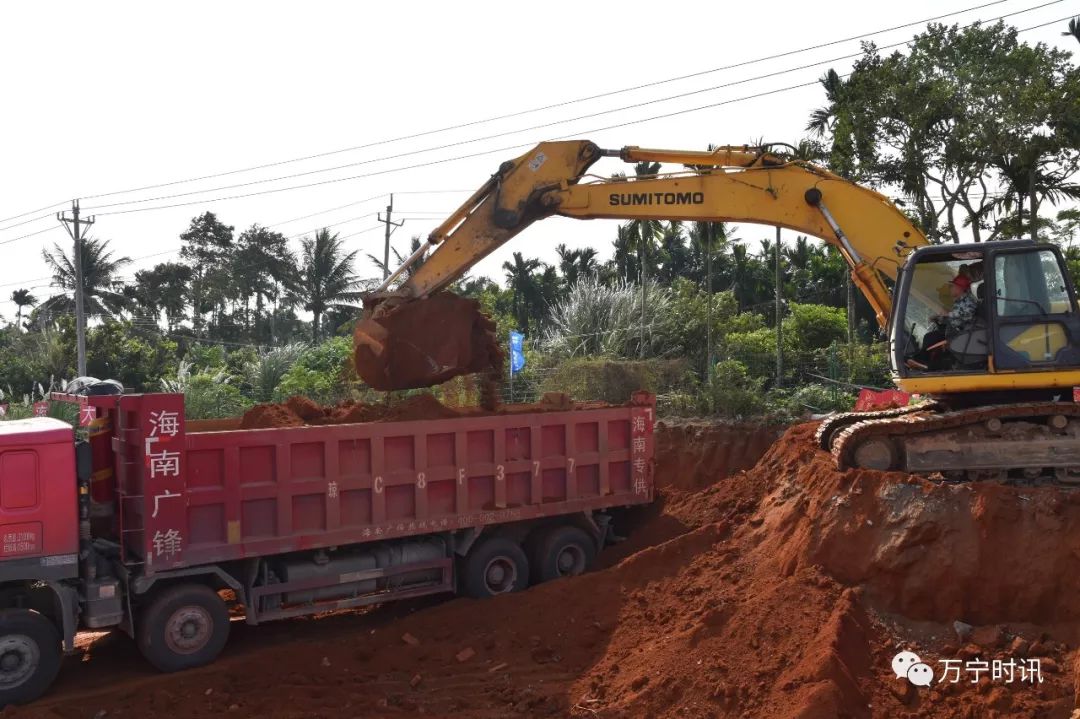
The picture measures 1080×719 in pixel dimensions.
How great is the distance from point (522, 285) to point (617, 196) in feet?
125

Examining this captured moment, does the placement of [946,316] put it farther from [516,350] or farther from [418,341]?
[516,350]

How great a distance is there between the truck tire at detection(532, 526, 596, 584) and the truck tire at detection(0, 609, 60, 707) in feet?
15.7

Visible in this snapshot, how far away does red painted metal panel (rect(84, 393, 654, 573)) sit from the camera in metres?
7.86

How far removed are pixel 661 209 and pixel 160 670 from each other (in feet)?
22.1

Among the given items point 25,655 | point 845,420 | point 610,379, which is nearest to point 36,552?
point 25,655

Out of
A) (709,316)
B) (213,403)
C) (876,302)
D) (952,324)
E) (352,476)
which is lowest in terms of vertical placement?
(352,476)

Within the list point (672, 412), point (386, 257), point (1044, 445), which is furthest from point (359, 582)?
point (386, 257)

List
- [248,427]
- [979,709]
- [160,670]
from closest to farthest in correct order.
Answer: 1. [979,709]
2. [160,670]
3. [248,427]

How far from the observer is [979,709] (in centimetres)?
607

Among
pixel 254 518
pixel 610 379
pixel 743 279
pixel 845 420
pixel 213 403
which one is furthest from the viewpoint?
pixel 743 279

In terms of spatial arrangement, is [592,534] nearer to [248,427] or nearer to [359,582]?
[359,582]

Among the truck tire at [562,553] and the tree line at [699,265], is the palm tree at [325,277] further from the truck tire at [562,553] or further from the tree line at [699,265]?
the truck tire at [562,553]

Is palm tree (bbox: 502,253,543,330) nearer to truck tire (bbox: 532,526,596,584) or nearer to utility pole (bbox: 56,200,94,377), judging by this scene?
utility pole (bbox: 56,200,94,377)

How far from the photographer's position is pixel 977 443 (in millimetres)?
8422
